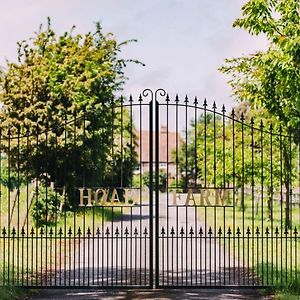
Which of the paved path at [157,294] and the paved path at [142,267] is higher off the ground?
the paved path at [142,267]

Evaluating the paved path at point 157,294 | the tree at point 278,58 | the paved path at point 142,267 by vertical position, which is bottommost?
the paved path at point 157,294

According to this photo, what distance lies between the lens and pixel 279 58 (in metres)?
12.2

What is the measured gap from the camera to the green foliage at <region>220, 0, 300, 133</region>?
12086 mm

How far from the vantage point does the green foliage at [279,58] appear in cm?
1209

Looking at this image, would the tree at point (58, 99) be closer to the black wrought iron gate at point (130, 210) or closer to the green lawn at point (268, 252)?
the black wrought iron gate at point (130, 210)

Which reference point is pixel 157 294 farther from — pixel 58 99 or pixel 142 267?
pixel 58 99

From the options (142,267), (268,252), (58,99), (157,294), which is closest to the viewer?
(157,294)

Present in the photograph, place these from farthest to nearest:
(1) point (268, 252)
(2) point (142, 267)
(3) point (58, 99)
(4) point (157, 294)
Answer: (3) point (58, 99) < (1) point (268, 252) < (2) point (142, 267) < (4) point (157, 294)

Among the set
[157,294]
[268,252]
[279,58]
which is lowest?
[157,294]

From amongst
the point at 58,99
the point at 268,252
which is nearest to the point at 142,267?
the point at 268,252

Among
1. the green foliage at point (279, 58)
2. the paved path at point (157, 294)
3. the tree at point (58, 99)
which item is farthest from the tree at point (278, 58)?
the tree at point (58, 99)

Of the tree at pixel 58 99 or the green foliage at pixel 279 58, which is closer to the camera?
the green foliage at pixel 279 58

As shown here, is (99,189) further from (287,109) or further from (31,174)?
(31,174)

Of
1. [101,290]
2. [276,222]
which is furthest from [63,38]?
[101,290]
